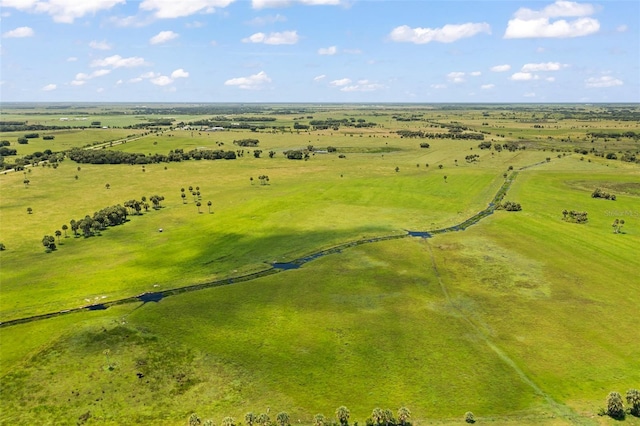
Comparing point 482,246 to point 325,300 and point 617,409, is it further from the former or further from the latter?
point 617,409

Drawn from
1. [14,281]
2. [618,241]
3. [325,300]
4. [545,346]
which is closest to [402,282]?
Answer: [325,300]

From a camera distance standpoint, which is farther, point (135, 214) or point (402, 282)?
point (135, 214)

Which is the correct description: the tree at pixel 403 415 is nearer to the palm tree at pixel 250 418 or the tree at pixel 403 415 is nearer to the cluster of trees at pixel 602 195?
the palm tree at pixel 250 418

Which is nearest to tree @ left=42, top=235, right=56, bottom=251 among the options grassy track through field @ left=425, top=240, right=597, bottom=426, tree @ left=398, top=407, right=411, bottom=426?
grassy track through field @ left=425, top=240, right=597, bottom=426

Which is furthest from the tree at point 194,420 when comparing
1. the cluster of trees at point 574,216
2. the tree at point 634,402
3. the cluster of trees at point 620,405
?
the cluster of trees at point 574,216

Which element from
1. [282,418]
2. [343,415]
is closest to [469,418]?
[343,415]

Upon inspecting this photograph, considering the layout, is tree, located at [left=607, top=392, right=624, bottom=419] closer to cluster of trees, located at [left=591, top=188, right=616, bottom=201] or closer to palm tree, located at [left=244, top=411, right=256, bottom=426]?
palm tree, located at [left=244, top=411, right=256, bottom=426]

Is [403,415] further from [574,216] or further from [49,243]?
[574,216]
